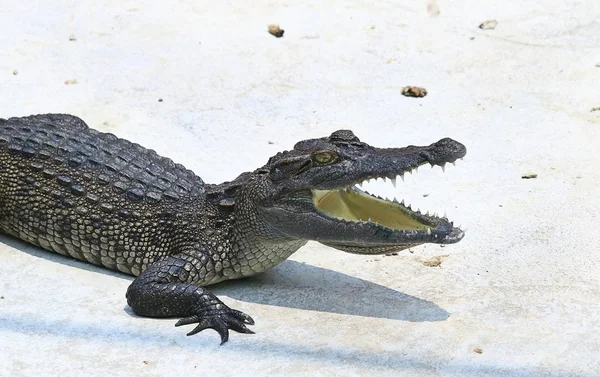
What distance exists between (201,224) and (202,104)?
2.31 m

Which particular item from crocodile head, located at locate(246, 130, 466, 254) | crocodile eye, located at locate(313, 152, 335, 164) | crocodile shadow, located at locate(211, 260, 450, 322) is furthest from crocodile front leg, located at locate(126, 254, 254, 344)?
crocodile eye, located at locate(313, 152, 335, 164)

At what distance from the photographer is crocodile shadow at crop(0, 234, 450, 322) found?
16.7 ft

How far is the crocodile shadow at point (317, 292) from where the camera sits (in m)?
5.08

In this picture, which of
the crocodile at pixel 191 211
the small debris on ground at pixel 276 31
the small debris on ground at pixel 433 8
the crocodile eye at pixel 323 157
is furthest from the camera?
the small debris on ground at pixel 433 8

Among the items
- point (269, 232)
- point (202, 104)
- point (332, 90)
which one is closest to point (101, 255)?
point (269, 232)

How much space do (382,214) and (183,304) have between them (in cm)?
111

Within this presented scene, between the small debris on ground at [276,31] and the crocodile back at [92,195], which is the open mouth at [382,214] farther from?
the small debris on ground at [276,31]

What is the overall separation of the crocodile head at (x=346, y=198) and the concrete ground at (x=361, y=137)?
40 cm

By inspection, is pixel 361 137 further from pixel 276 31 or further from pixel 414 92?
pixel 276 31

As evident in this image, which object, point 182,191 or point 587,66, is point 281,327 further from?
point 587,66

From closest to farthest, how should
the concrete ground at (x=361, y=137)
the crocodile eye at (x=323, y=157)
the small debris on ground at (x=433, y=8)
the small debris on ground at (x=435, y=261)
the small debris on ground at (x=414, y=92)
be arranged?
the concrete ground at (x=361, y=137)
the crocodile eye at (x=323, y=157)
the small debris on ground at (x=435, y=261)
the small debris on ground at (x=414, y=92)
the small debris on ground at (x=433, y=8)

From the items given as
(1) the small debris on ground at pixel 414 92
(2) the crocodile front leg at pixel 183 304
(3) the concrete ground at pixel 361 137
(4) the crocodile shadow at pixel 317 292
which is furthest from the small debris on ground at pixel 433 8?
(2) the crocodile front leg at pixel 183 304

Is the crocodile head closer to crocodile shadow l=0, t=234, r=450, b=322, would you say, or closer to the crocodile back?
crocodile shadow l=0, t=234, r=450, b=322

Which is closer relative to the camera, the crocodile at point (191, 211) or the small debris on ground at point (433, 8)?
the crocodile at point (191, 211)
